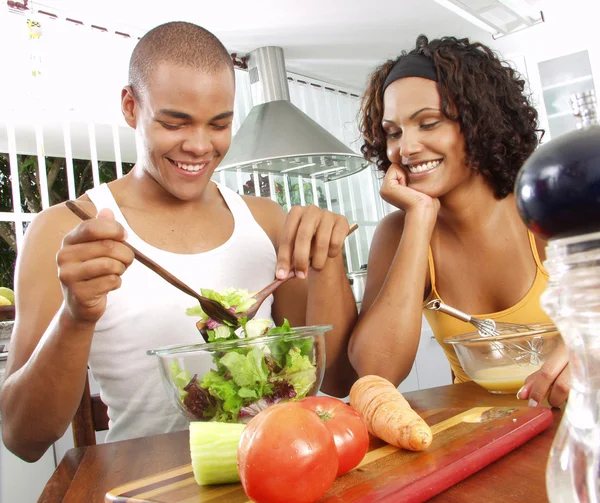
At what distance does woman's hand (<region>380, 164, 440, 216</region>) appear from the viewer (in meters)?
1.61

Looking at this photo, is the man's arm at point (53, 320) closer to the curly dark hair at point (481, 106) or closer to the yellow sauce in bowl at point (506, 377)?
the yellow sauce in bowl at point (506, 377)

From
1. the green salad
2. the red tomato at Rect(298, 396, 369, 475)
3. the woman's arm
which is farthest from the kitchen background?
the red tomato at Rect(298, 396, 369, 475)

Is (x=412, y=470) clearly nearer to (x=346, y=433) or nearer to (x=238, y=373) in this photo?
(x=346, y=433)

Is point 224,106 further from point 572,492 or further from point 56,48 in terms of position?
point 56,48

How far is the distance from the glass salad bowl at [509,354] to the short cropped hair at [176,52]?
2.66 feet

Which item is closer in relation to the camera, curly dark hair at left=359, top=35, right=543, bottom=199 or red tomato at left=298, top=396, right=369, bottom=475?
red tomato at left=298, top=396, right=369, bottom=475

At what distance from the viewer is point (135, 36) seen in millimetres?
3770

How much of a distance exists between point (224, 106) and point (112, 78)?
259 cm

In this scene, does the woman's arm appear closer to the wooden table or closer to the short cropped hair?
the wooden table

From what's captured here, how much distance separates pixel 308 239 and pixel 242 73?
356cm

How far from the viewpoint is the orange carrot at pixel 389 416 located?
667 millimetres

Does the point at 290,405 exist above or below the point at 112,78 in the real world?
below

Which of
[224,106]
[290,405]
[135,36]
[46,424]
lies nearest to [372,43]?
[135,36]

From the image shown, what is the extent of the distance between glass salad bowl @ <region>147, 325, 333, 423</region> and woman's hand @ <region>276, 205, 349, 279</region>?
270 mm
